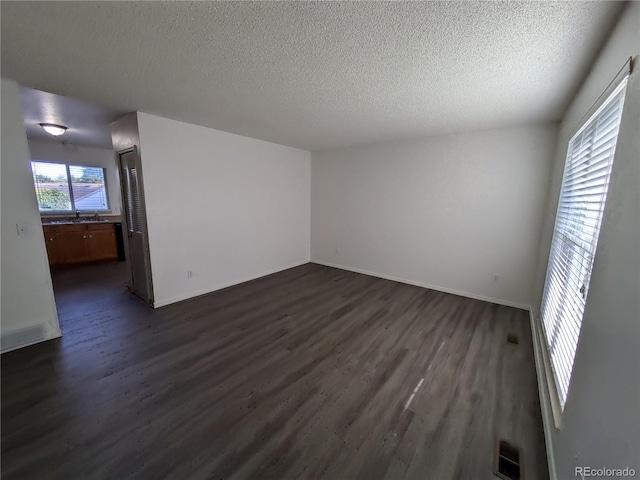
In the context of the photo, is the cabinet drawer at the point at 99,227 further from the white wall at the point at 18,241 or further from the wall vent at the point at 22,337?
the wall vent at the point at 22,337

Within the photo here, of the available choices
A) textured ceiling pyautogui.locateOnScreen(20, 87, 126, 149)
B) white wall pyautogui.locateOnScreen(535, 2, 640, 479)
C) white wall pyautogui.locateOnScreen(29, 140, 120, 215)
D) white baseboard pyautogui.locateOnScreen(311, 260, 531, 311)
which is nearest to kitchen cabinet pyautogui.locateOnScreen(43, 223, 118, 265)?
white wall pyautogui.locateOnScreen(29, 140, 120, 215)

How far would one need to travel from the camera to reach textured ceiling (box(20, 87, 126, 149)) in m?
2.81

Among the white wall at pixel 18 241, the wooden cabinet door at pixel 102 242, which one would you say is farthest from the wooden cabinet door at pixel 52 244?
the white wall at pixel 18 241

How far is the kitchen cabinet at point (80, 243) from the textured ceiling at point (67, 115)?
6.13ft

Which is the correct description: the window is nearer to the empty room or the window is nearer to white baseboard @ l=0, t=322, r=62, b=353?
the empty room

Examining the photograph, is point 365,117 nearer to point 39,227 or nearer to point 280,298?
point 280,298

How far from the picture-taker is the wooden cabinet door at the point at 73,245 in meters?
5.18

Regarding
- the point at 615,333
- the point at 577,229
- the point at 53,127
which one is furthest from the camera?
the point at 53,127

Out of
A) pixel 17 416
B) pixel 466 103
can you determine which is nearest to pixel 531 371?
pixel 466 103

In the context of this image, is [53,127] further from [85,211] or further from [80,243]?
[85,211]

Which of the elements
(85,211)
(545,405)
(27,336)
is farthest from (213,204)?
(85,211)

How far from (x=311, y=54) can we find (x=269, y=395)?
256 centimetres

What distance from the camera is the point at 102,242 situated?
569 centimetres

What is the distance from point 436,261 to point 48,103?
5.78 metres
